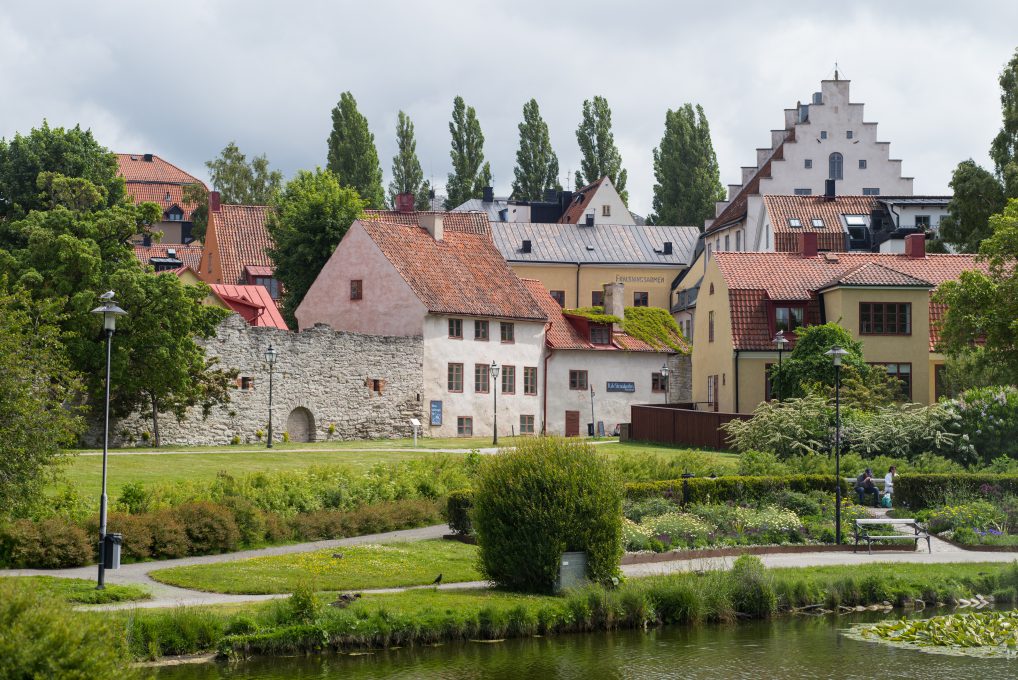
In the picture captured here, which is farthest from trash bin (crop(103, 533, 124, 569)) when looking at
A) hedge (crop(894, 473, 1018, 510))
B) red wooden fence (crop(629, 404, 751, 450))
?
red wooden fence (crop(629, 404, 751, 450))

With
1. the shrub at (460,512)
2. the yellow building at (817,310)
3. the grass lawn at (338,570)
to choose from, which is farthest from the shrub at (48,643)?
the yellow building at (817,310)

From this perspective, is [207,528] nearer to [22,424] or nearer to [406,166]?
[22,424]

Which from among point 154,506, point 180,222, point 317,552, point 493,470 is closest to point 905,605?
point 493,470

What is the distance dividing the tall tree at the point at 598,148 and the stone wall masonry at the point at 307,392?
58.1m

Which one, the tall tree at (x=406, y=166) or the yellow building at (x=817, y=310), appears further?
the tall tree at (x=406, y=166)

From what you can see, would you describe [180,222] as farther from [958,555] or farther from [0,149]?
[958,555]

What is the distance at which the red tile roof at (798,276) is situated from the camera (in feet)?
182

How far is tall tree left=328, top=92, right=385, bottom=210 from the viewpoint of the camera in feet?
318

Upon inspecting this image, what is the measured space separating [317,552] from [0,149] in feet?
98.3

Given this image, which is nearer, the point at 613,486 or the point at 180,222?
the point at 613,486

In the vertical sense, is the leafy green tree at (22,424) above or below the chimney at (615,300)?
below

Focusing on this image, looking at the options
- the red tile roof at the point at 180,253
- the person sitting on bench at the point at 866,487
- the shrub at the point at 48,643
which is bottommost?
the shrub at the point at 48,643

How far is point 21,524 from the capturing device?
2528 cm

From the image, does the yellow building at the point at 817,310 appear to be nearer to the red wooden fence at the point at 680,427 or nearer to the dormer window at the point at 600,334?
the red wooden fence at the point at 680,427
